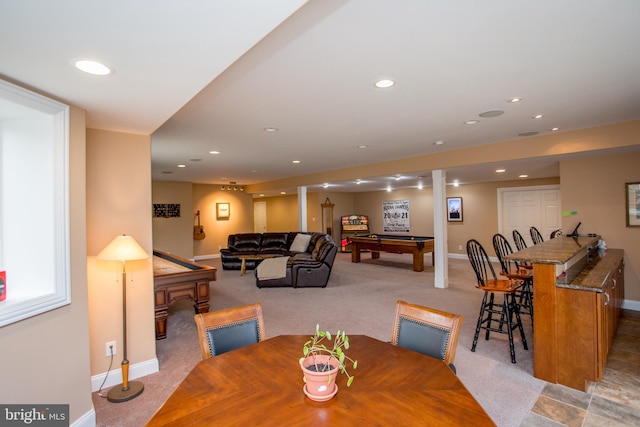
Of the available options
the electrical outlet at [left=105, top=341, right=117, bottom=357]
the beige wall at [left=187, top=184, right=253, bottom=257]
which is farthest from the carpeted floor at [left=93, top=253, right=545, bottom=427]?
the beige wall at [left=187, top=184, right=253, bottom=257]

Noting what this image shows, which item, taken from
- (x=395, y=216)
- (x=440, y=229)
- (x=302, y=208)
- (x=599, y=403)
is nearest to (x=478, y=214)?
(x=395, y=216)

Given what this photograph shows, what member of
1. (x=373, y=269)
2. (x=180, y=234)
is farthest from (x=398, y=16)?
(x=180, y=234)

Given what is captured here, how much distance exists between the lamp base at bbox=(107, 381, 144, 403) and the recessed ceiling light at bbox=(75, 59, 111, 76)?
2.32 m

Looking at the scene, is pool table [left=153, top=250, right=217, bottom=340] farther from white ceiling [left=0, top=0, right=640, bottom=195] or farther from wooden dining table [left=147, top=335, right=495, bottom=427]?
wooden dining table [left=147, top=335, right=495, bottom=427]

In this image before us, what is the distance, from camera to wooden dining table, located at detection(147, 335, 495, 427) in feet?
3.43

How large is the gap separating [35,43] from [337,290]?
5161 millimetres

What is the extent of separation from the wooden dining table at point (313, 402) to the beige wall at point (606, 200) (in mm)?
4839

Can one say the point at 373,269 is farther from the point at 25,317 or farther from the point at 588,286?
the point at 25,317

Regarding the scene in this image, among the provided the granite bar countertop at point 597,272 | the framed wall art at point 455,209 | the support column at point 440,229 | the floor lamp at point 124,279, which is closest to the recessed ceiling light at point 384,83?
the granite bar countertop at point 597,272

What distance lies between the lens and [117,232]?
8.77 ft

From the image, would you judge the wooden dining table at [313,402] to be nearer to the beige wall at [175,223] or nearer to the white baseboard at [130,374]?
the white baseboard at [130,374]

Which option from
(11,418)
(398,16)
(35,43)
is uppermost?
(398,16)

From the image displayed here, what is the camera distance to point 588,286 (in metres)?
2.49

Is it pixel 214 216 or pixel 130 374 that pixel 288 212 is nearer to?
pixel 214 216
